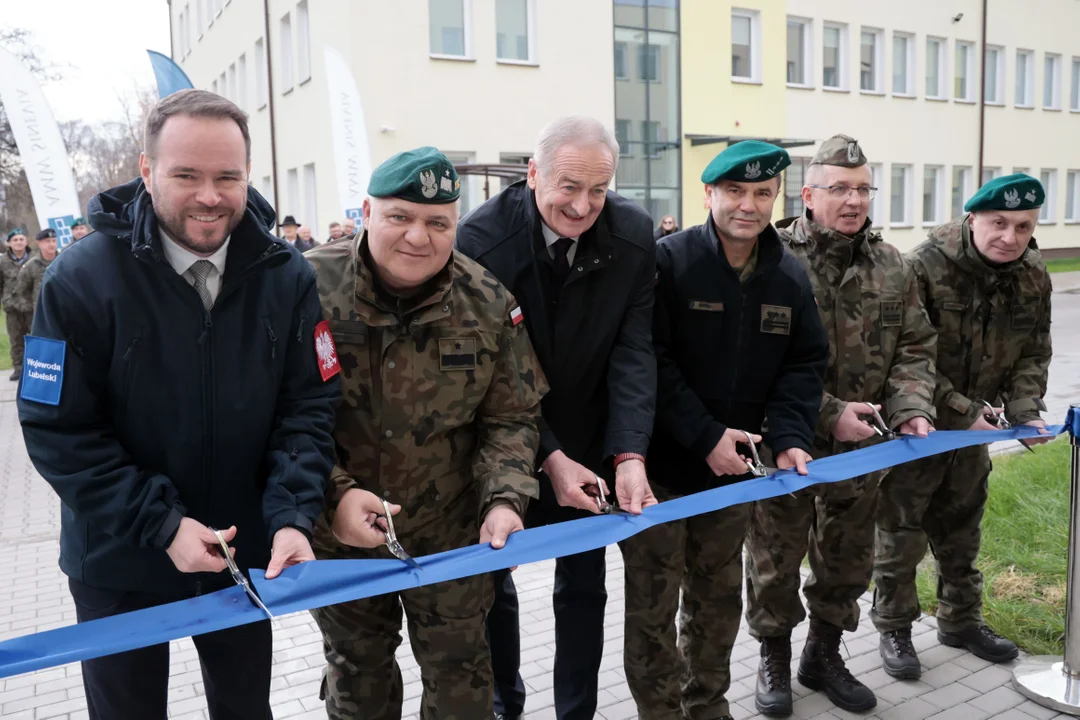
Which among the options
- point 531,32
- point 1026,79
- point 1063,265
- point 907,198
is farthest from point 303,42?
point 1063,265

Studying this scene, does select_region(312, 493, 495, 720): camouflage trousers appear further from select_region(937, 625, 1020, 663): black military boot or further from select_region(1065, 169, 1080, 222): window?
select_region(1065, 169, 1080, 222): window

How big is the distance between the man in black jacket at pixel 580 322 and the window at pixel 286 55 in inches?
786

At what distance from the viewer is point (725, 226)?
343 centimetres

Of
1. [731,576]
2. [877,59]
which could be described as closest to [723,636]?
[731,576]

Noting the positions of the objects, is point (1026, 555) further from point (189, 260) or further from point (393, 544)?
point (189, 260)

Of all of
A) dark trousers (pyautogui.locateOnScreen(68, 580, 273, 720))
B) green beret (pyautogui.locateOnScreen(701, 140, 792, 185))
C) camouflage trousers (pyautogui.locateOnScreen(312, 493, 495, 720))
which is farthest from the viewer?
green beret (pyautogui.locateOnScreen(701, 140, 792, 185))

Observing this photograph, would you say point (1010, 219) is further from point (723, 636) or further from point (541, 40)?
point (541, 40)

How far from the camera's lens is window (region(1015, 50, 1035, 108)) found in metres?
31.2

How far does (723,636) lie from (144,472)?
2288 millimetres

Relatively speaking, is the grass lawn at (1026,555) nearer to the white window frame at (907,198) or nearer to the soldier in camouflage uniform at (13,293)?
the soldier in camouflage uniform at (13,293)

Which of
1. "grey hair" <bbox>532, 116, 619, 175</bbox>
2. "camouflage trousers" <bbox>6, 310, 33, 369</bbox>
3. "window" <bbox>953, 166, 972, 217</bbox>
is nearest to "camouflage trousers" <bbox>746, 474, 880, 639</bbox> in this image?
"grey hair" <bbox>532, 116, 619, 175</bbox>

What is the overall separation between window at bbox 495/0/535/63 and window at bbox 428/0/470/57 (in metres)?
0.74

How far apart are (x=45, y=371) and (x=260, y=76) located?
79.0 feet

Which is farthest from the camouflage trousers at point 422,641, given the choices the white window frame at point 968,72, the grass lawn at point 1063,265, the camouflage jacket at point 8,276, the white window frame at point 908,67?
the white window frame at point 968,72
